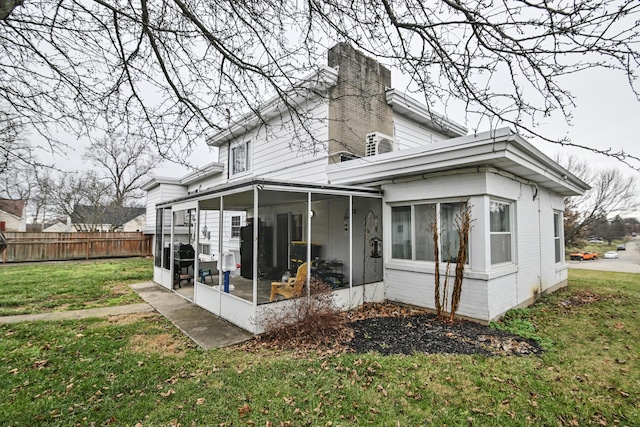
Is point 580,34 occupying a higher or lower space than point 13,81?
lower

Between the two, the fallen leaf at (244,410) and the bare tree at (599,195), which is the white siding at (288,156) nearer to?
the fallen leaf at (244,410)

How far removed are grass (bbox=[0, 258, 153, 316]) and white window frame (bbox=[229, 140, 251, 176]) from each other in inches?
220

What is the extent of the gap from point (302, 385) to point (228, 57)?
413cm

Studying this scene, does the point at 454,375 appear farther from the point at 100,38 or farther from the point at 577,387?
the point at 100,38

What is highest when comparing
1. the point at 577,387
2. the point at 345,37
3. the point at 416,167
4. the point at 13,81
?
the point at 345,37

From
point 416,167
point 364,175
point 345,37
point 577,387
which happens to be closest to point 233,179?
point 364,175

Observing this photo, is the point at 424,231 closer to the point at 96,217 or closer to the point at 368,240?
the point at 368,240

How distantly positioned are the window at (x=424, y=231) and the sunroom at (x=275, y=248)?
57cm

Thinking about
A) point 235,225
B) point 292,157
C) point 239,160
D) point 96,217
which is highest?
point 239,160

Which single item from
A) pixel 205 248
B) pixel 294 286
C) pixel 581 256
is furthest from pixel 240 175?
pixel 581 256

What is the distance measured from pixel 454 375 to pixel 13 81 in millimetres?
6612

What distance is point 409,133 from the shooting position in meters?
10.9

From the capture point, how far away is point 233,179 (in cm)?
1345

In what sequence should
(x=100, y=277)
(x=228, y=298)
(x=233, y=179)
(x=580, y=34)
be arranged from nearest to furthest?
(x=580, y=34), (x=228, y=298), (x=100, y=277), (x=233, y=179)
